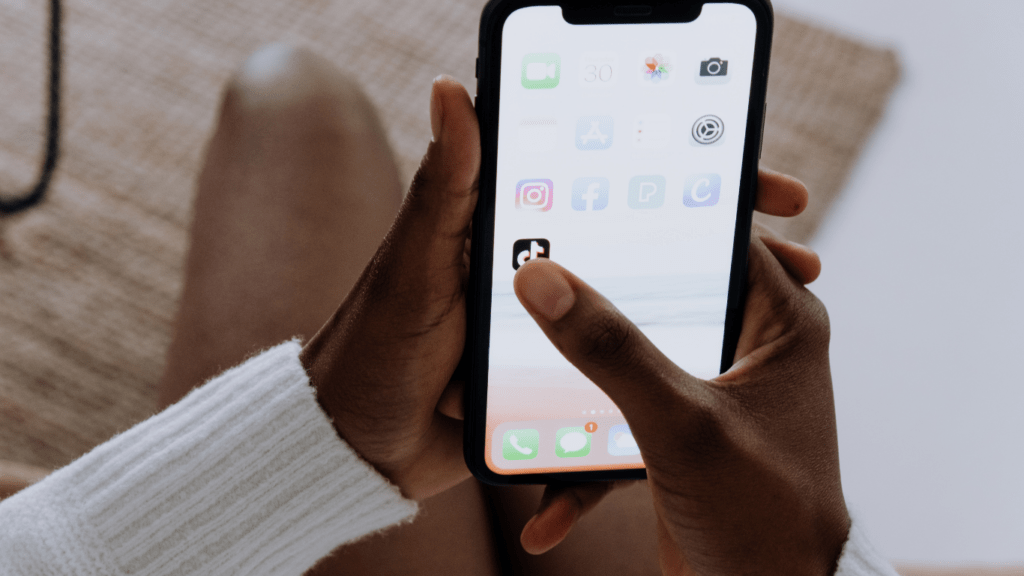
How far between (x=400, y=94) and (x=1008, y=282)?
807 mm

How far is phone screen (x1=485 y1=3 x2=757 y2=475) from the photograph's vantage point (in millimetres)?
383

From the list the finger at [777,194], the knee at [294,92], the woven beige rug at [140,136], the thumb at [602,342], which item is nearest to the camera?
the thumb at [602,342]

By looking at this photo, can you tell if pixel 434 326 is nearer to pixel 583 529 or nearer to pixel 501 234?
pixel 501 234

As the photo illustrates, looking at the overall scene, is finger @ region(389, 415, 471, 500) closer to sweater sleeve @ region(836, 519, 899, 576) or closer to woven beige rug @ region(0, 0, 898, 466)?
sweater sleeve @ region(836, 519, 899, 576)

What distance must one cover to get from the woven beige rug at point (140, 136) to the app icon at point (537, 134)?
57 centimetres

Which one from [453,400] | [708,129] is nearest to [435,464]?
[453,400]

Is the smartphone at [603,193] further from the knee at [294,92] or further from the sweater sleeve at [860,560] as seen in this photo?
the knee at [294,92]

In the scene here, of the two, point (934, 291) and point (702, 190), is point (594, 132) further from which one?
point (934, 291)

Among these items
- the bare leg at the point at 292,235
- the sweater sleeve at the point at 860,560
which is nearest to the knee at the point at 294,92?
the bare leg at the point at 292,235

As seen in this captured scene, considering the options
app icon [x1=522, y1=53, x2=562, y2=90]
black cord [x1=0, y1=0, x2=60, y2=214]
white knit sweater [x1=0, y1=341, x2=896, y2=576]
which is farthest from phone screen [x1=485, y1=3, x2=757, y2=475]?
black cord [x1=0, y1=0, x2=60, y2=214]

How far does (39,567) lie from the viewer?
432 millimetres

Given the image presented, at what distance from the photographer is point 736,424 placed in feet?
1.24

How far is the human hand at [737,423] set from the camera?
0.35 metres

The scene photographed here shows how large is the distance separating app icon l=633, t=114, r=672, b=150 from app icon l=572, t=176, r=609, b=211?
28 mm
